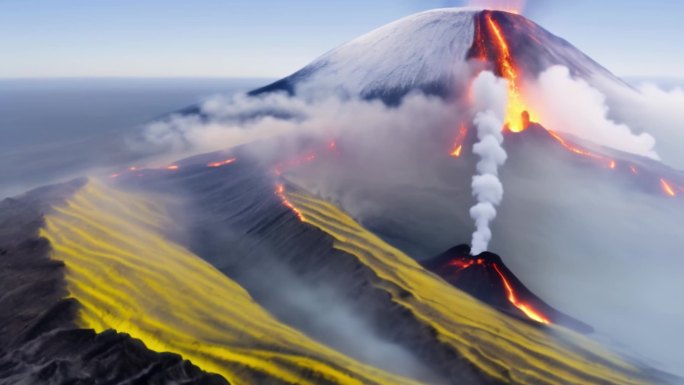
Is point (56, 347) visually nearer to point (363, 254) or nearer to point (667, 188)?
point (363, 254)

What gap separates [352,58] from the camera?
499 feet

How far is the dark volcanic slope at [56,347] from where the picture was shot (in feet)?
109

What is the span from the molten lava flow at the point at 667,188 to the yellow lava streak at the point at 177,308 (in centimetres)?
8545

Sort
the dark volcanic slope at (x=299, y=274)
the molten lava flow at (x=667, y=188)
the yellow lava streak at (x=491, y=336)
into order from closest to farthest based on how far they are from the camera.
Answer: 1. the yellow lava streak at (x=491, y=336)
2. the dark volcanic slope at (x=299, y=274)
3. the molten lava flow at (x=667, y=188)

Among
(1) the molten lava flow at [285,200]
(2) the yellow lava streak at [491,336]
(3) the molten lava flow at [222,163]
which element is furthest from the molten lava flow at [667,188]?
(3) the molten lava flow at [222,163]

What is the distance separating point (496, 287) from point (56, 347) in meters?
43.1

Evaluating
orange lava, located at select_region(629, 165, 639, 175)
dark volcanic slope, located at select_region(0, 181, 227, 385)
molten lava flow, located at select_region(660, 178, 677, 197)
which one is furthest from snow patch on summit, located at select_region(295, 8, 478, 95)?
dark volcanic slope, located at select_region(0, 181, 227, 385)

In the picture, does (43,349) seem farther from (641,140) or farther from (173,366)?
(641,140)

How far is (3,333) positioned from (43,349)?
6050 millimetres

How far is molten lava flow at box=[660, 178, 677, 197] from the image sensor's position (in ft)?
343

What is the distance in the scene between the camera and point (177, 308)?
48500 mm

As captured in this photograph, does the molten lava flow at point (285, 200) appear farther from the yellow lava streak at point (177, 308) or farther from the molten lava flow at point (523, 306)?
the molten lava flow at point (523, 306)

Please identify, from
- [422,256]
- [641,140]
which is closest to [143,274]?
A: [422,256]

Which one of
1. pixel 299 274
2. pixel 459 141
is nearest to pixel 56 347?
pixel 299 274
